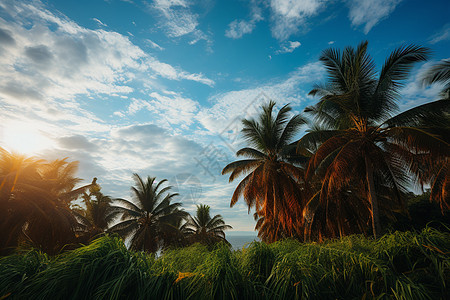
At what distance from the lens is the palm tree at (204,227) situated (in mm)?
31078

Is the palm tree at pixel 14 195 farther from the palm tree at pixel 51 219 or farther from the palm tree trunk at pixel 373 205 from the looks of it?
the palm tree trunk at pixel 373 205

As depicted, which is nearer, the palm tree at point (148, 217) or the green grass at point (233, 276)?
the green grass at point (233, 276)

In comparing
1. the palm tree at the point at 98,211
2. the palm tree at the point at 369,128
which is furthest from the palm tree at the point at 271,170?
the palm tree at the point at 98,211

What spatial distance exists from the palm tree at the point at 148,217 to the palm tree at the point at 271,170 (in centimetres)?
1023

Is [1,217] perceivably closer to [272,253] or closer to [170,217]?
[170,217]

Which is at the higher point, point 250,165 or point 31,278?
point 250,165

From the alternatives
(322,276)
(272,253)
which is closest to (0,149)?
(272,253)

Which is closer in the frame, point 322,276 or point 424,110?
point 322,276

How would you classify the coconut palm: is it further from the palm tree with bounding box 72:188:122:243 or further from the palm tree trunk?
the palm tree trunk

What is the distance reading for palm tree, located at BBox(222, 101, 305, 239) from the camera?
49.3ft

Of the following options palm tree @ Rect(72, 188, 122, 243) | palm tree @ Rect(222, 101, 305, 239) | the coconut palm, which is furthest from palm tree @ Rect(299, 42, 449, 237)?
palm tree @ Rect(72, 188, 122, 243)

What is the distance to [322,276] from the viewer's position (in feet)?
12.9

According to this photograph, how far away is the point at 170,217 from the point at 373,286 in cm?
2164

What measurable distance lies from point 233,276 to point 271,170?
11.8 meters
